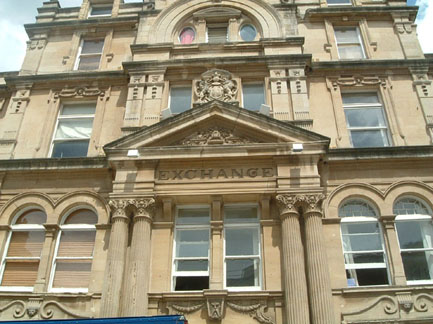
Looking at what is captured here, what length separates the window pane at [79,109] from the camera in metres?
17.5

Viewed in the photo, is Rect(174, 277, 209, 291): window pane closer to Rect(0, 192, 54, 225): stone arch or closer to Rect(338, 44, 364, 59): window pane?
Rect(0, 192, 54, 225): stone arch

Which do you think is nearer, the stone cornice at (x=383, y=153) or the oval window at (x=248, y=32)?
the stone cornice at (x=383, y=153)

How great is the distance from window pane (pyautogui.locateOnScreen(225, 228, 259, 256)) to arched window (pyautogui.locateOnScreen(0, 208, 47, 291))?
5808mm

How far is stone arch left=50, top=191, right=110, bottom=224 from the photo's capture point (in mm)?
14602

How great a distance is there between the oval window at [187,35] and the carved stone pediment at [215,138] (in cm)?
530

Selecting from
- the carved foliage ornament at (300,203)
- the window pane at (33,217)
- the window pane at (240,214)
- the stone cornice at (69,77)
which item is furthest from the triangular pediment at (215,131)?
the stone cornice at (69,77)

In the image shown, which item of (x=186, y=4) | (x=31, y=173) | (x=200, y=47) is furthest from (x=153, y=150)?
(x=186, y=4)

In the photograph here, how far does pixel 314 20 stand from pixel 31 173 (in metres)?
12.2

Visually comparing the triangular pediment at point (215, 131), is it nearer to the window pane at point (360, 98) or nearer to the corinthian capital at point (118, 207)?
the corinthian capital at point (118, 207)

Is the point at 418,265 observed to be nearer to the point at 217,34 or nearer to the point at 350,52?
the point at 350,52

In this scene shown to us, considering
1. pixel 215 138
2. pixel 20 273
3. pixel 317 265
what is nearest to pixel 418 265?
pixel 317 265

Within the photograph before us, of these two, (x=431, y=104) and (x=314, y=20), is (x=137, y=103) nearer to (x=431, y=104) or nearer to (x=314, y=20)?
(x=314, y=20)

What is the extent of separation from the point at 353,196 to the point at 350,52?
6.68 m

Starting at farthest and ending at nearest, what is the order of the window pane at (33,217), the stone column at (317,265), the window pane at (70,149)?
the window pane at (70,149) → the window pane at (33,217) → the stone column at (317,265)
